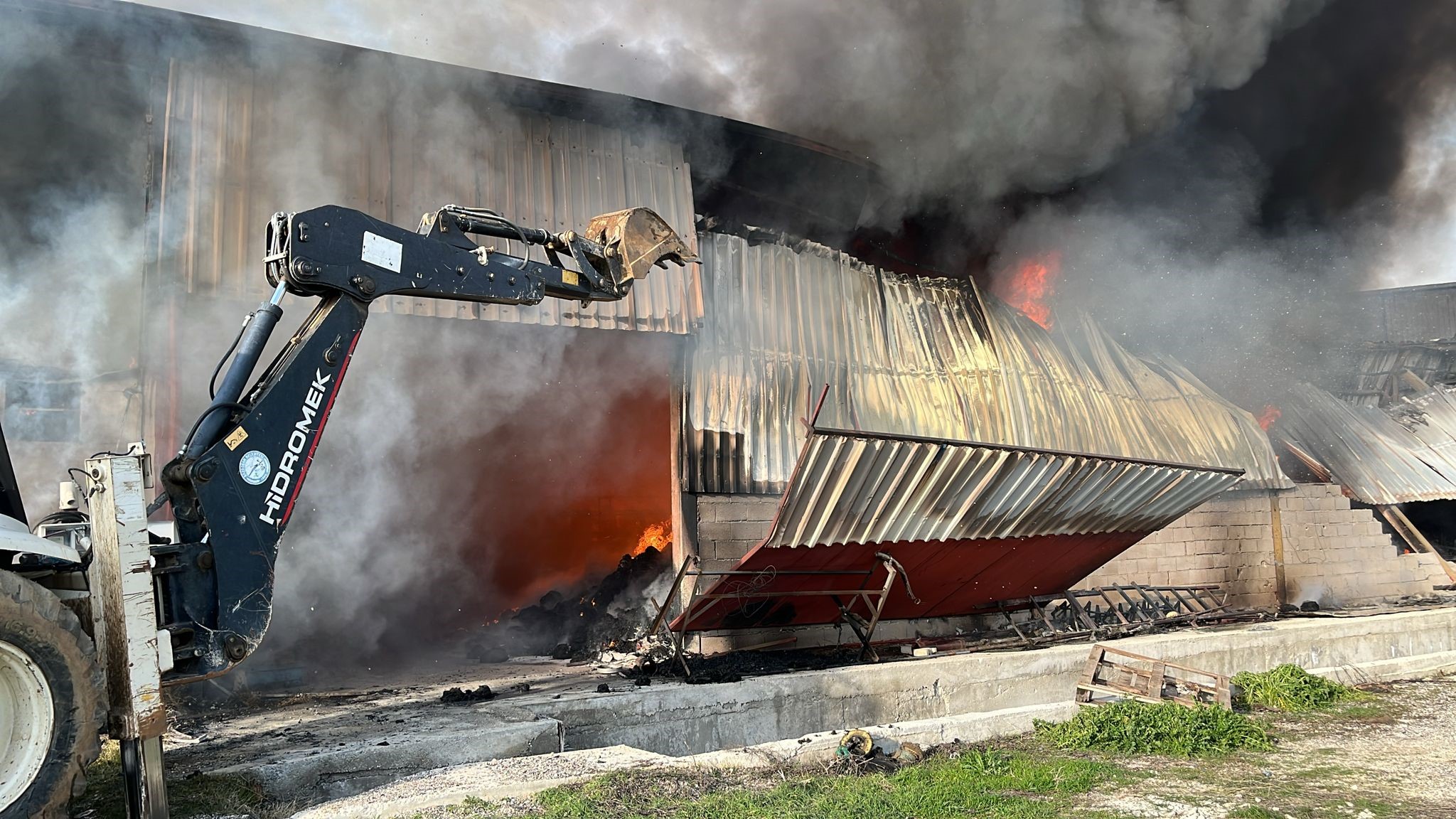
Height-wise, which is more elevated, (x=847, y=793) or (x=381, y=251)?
(x=381, y=251)

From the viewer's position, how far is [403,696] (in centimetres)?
778

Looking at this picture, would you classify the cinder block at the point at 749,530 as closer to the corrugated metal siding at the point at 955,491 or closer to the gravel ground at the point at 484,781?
the corrugated metal siding at the point at 955,491

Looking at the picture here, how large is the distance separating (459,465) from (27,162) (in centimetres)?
516

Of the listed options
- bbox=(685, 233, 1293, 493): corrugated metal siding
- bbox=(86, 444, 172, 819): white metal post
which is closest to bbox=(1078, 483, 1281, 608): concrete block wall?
bbox=(685, 233, 1293, 493): corrugated metal siding

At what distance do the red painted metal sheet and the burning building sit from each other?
0.05m

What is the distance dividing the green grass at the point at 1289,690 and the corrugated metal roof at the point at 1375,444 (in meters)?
6.82

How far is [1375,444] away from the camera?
16.1 metres

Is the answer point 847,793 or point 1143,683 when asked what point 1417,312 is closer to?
point 1143,683

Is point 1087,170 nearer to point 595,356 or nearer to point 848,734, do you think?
point 595,356

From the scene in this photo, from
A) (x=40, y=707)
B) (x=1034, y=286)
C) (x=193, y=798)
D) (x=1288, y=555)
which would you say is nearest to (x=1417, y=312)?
(x=1288, y=555)

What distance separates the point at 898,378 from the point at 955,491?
3.24 metres

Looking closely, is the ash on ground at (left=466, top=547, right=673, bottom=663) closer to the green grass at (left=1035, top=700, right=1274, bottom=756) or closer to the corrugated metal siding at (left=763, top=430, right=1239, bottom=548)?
the corrugated metal siding at (left=763, top=430, right=1239, bottom=548)

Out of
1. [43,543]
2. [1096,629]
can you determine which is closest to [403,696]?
[43,543]

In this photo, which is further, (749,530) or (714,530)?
(749,530)
